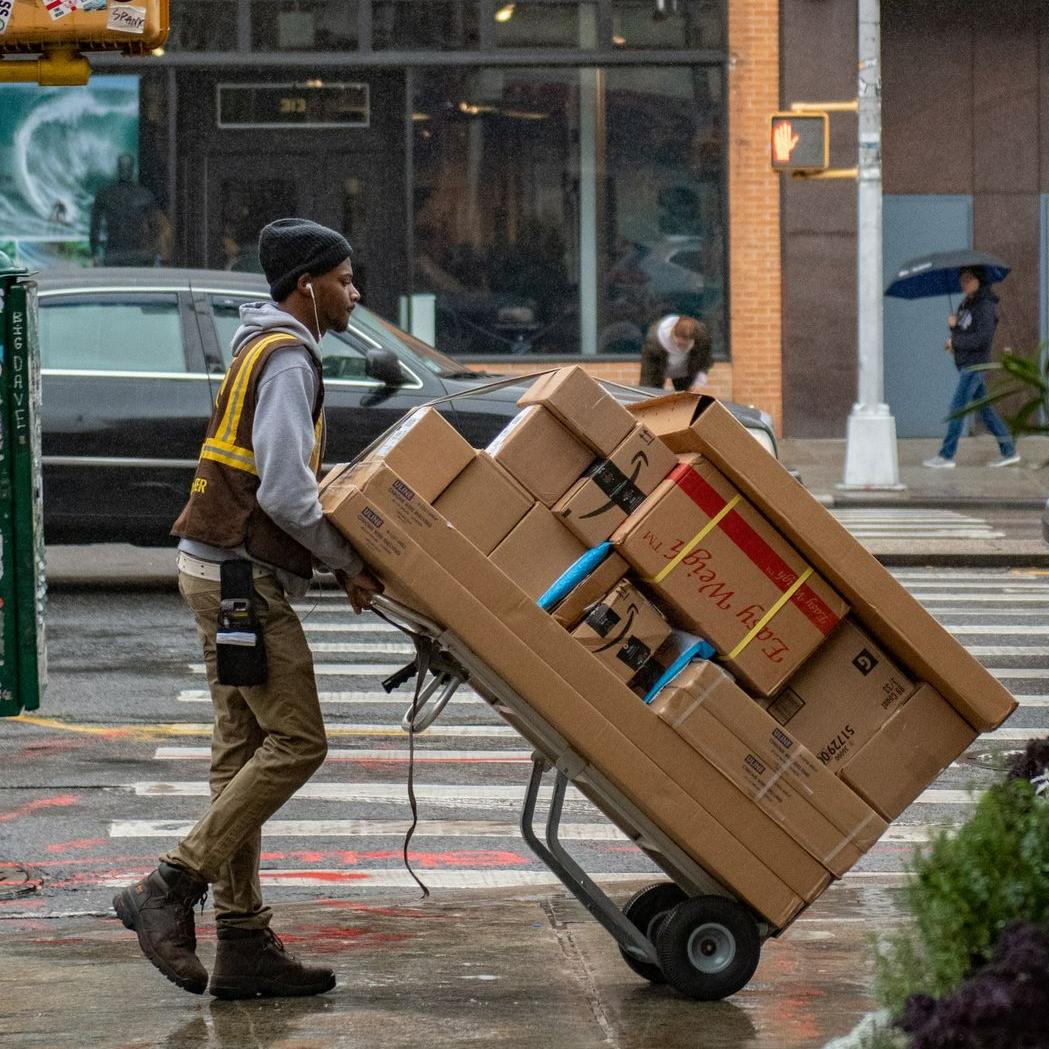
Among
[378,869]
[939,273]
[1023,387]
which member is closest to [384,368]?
[378,869]

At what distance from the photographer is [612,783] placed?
4.96 metres

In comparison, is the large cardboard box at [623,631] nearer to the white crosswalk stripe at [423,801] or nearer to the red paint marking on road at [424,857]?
the white crosswalk stripe at [423,801]

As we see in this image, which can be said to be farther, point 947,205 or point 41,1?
point 947,205

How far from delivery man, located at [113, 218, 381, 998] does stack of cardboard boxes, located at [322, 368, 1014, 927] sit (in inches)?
6.8

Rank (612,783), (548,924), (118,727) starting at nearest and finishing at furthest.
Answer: (612,783) → (548,924) → (118,727)

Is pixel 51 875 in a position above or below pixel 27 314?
below

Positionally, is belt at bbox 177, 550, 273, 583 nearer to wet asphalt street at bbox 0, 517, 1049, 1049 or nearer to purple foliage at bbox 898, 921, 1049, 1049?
wet asphalt street at bbox 0, 517, 1049, 1049

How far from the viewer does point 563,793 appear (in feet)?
16.9

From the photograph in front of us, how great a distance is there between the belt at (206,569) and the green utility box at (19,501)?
0.95m

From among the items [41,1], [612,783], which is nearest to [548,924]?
[612,783]

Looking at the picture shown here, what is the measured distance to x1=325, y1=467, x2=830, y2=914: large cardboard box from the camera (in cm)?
488

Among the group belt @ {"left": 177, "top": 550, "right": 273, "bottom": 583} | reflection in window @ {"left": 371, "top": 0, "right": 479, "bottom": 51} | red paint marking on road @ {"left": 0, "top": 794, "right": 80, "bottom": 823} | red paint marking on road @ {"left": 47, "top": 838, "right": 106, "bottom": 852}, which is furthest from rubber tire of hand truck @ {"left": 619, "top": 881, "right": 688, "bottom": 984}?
reflection in window @ {"left": 371, "top": 0, "right": 479, "bottom": 51}

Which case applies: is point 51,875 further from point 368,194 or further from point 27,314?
point 368,194

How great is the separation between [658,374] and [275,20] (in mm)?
7962
